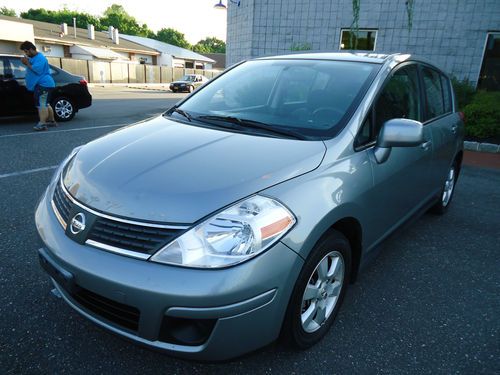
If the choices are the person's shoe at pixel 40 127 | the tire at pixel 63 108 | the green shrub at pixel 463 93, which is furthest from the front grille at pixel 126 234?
the green shrub at pixel 463 93

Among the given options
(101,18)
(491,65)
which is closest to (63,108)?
(491,65)

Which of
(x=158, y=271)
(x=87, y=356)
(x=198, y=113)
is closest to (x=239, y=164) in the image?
(x=158, y=271)

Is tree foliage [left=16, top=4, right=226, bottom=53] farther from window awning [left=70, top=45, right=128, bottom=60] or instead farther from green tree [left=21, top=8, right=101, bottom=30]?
window awning [left=70, top=45, right=128, bottom=60]

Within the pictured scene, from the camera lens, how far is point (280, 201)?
69.1 inches

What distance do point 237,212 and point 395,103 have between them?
1750 millimetres

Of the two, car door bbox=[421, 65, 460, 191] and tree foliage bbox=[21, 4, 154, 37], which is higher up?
tree foliage bbox=[21, 4, 154, 37]

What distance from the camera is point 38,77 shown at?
7.68m

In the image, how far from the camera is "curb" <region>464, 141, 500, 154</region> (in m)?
7.46

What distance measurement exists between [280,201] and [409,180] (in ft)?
5.03

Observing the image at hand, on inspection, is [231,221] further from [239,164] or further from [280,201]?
[239,164]

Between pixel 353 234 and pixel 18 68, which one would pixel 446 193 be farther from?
pixel 18 68

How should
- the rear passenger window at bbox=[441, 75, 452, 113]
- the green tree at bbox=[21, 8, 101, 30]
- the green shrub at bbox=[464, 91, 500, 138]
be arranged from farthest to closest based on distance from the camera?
the green tree at bbox=[21, 8, 101, 30] → the green shrub at bbox=[464, 91, 500, 138] → the rear passenger window at bbox=[441, 75, 452, 113]

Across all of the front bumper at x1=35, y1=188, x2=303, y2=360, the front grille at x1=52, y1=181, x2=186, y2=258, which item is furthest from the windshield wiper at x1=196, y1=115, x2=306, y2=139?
the front grille at x1=52, y1=181, x2=186, y2=258

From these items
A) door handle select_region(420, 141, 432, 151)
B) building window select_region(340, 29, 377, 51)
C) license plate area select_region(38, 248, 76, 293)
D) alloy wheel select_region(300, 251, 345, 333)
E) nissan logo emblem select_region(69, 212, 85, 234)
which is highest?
building window select_region(340, 29, 377, 51)
